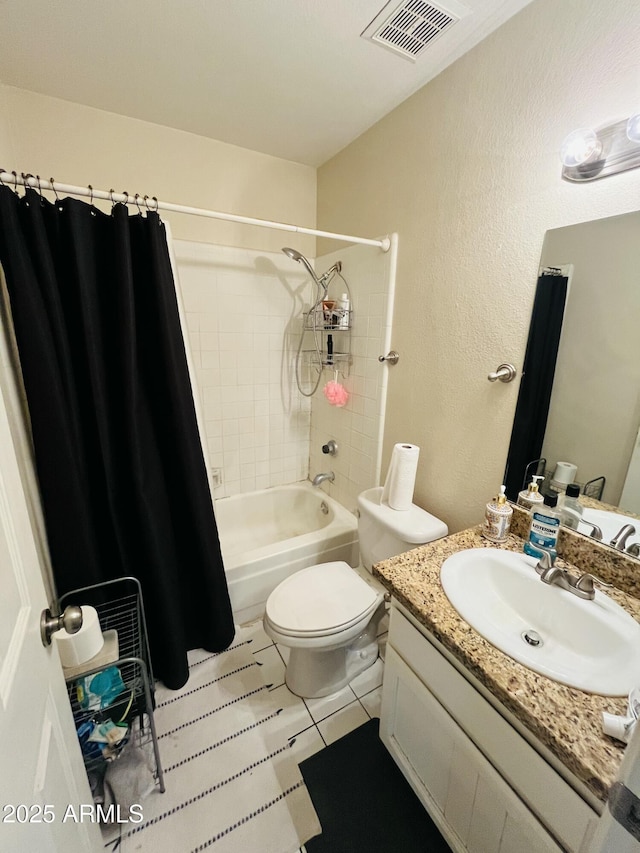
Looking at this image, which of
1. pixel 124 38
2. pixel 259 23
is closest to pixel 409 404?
pixel 259 23

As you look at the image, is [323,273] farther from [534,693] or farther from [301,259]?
[534,693]

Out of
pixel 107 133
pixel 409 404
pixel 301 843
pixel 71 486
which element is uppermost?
pixel 107 133

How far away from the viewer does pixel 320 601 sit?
4.55 feet

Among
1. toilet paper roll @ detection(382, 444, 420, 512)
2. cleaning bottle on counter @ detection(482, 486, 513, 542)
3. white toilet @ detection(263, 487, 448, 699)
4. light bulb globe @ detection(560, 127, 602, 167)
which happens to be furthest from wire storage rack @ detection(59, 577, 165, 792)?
light bulb globe @ detection(560, 127, 602, 167)

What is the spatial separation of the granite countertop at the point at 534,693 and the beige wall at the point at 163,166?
2.01m

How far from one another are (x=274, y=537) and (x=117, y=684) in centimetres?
130

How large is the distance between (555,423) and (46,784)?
1402 millimetres

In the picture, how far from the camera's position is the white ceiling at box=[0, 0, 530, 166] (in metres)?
1.10

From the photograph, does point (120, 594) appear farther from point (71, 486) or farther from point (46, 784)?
point (46, 784)

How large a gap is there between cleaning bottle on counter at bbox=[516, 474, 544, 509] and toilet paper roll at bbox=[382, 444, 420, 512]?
15.5 inches

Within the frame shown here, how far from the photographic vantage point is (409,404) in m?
1.62

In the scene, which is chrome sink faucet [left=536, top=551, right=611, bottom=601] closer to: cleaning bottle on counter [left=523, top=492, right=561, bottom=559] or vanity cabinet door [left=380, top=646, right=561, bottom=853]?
cleaning bottle on counter [left=523, top=492, right=561, bottom=559]

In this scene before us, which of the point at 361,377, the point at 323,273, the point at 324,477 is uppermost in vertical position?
the point at 323,273

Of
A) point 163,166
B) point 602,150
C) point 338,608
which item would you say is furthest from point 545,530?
point 163,166
